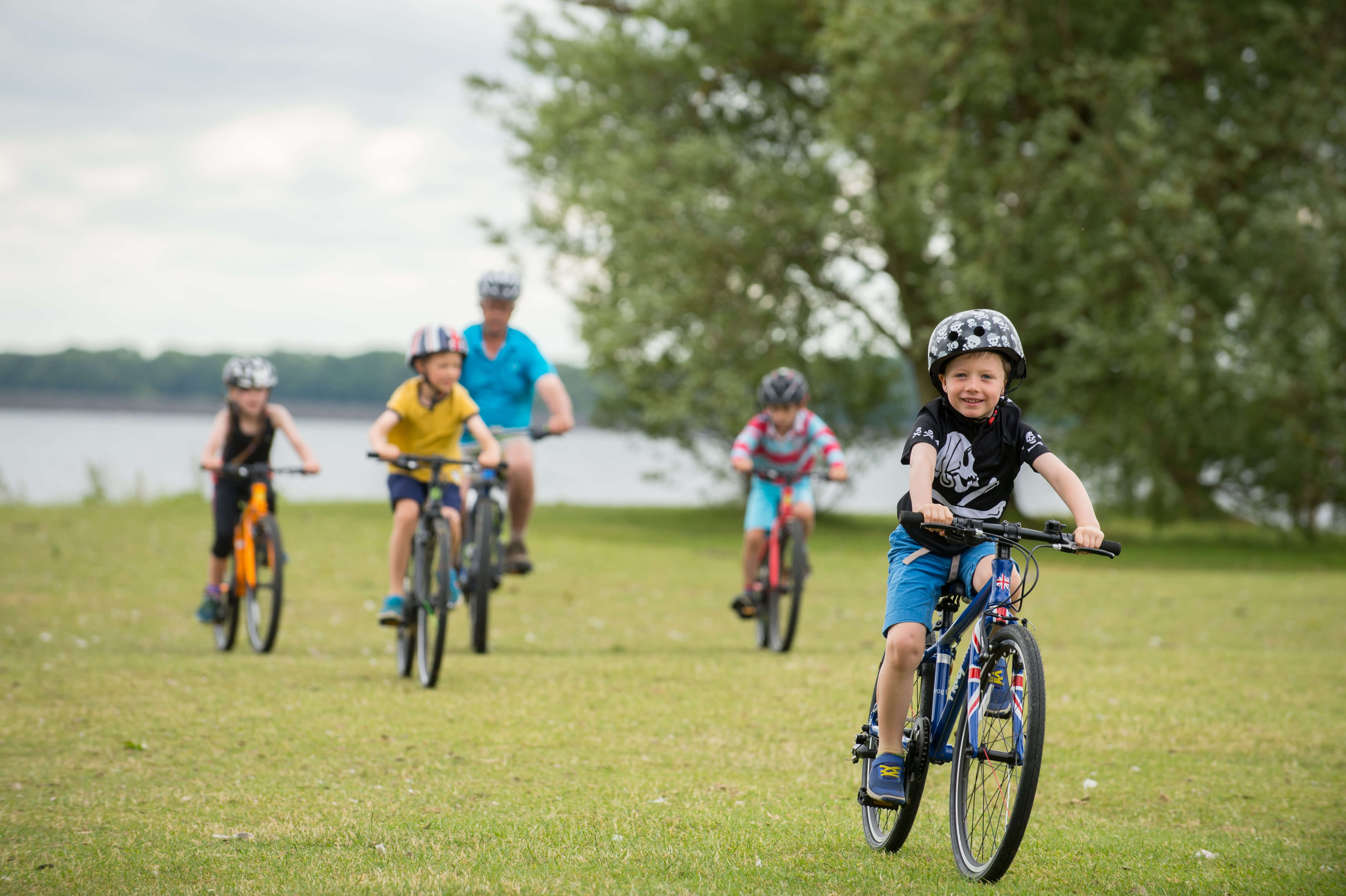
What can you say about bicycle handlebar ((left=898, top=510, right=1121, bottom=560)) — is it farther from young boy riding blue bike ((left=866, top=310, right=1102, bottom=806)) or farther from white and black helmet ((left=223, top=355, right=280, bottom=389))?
white and black helmet ((left=223, top=355, right=280, bottom=389))

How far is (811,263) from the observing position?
24125 millimetres

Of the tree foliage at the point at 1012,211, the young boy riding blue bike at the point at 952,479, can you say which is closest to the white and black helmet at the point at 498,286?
the young boy riding blue bike at the point at 952,479

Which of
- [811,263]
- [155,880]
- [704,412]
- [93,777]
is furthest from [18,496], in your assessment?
[155,880]

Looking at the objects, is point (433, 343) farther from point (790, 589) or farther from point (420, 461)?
point (790, 589)

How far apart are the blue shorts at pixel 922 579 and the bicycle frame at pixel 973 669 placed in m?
0.09

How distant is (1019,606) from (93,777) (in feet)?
12.8

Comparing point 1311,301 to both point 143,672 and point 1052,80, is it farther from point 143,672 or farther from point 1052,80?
point 143,672

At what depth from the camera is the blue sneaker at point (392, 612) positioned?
335 inches

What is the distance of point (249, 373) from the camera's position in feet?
31.7

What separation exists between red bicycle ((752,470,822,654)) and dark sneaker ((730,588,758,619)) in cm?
3

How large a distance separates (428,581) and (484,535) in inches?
25.9

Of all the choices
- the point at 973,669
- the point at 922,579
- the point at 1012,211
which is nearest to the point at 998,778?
the point at 973,669

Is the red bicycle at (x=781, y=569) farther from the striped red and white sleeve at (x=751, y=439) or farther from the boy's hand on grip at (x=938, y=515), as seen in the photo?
the boy's hand on grip at (x=938, y=515)

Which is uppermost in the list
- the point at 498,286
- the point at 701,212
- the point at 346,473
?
the point at 701,212
